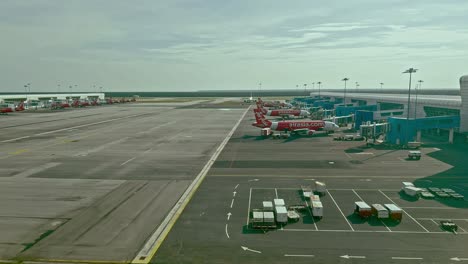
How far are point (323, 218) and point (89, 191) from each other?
108 feet

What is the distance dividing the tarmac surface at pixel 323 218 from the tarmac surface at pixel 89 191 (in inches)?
197

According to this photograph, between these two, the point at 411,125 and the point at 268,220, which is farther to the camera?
the point at 411,125

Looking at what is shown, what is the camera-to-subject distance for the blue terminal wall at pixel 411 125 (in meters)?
90.8

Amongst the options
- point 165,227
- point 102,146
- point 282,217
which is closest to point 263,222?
point 282,217

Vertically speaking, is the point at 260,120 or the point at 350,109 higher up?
the point at 350,109

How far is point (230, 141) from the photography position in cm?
9806

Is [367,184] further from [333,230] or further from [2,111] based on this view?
[2,111]

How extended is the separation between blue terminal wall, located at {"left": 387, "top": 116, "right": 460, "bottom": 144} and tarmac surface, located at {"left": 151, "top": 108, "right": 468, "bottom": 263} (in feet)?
56.3

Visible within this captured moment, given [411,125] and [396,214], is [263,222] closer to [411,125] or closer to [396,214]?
[396,214]

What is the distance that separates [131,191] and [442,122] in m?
82.7

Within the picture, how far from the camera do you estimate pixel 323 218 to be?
40.5 metres

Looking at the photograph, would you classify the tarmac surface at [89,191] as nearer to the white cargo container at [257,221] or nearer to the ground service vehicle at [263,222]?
the white cargo container at [257,221]

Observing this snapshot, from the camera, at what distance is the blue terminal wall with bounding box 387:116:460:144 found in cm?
9081

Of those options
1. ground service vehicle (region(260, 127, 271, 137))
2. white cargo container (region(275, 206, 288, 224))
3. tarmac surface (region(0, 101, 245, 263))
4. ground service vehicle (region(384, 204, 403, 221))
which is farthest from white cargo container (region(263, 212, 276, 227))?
ground service vehicle (region(260, 127, 271, 137))
